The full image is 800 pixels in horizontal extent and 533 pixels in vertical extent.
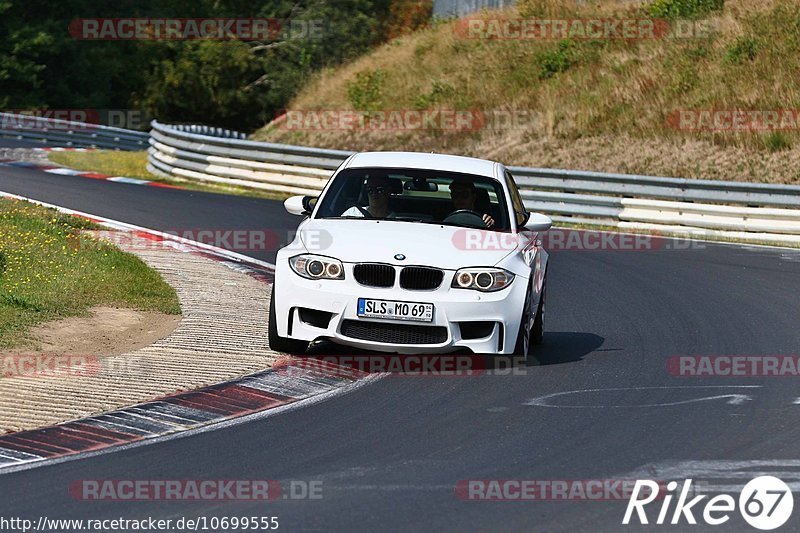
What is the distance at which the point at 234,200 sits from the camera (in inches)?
947

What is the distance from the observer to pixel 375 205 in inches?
438

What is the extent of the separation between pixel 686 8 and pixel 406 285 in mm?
26538

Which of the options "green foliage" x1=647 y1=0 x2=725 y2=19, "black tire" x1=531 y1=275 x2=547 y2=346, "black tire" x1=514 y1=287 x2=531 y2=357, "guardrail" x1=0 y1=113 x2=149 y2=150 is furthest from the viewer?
"guardrail" x1=0 y1=113 x2=149 y2=150

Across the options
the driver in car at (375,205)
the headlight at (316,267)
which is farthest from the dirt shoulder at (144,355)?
the driver in car at (375,205)

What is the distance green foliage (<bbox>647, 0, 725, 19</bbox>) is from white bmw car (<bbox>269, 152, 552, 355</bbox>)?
24938mm

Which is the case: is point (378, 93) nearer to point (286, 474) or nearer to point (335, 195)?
point (335, 195)

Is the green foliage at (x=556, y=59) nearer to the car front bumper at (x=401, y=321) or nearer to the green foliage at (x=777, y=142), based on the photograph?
the green foliage at (x=777, y=142)

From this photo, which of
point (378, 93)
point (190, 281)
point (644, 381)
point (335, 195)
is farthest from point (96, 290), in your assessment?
point (378, 93)

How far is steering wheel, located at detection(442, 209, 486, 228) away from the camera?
1091 cm

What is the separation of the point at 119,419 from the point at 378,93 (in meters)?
27.7

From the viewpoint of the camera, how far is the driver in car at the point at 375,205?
1105 centimetres

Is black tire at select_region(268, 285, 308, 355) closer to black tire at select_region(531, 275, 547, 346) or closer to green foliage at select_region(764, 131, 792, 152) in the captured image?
black tire at select_region(531, 275, 547, 346)

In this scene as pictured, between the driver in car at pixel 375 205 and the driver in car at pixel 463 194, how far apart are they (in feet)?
1.88

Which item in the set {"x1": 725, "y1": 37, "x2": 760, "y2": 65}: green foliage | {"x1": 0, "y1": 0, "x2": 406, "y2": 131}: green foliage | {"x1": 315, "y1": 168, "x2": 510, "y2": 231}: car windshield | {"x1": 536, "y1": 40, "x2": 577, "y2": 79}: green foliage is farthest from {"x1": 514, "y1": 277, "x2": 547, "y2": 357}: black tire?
{"x1": 0, "y1": 0, "x2": 406, "y2": 131}: green foliage
